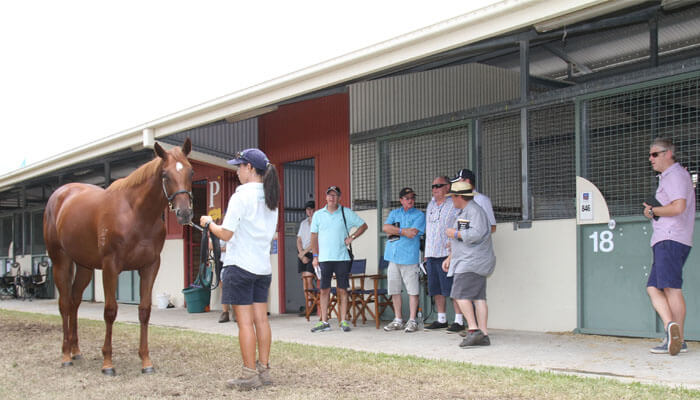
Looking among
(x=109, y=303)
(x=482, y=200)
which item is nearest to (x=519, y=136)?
(x=482, y=200)

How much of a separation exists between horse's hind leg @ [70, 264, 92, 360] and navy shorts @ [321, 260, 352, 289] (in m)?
2.75

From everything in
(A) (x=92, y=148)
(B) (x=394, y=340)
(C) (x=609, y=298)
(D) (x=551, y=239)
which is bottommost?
Result: (B) (x=394, y=340)

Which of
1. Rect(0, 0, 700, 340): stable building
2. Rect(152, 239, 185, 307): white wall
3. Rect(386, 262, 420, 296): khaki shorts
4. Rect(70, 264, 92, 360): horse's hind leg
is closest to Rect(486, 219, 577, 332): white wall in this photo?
Rect(0, 0, 700, 340): stable building

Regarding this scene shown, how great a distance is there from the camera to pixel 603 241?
702 centimetres

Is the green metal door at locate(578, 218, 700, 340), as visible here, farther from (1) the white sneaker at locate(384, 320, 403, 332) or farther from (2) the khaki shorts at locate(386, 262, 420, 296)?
(1) the white sneaker at locate(384, 320, 403, 332)

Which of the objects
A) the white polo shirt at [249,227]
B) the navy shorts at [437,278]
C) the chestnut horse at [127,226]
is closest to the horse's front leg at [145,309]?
the chestnut horse at [127,226]

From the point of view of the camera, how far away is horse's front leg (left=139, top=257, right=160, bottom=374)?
5633mm

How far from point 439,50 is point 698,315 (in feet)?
11.4

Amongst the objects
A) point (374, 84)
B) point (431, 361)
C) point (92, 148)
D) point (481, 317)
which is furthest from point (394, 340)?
point (92, 148)

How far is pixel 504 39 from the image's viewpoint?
719cm

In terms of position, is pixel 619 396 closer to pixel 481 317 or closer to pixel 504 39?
pixel 481 317

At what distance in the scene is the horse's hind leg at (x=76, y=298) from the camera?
650 cm

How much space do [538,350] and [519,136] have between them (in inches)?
112

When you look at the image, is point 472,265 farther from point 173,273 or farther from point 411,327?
point 173,273
